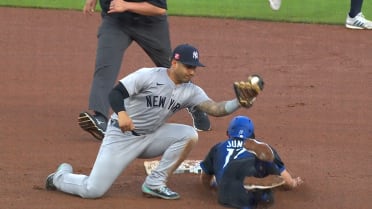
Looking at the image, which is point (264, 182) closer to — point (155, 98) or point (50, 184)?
point (155, 98)

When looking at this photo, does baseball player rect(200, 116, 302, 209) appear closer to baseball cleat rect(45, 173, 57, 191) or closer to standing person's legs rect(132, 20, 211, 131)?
baseball cleat rect(45, 173, 57, 191)

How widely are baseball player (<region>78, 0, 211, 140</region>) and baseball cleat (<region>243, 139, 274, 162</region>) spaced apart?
181 cm

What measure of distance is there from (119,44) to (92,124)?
2.73ft

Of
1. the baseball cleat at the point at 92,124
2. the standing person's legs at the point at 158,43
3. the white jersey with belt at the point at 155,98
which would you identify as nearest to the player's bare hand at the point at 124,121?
the white jersey with belt at the point at 155,98

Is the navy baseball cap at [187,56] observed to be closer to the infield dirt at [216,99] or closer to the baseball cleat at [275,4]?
the infield dirt at [216,99]

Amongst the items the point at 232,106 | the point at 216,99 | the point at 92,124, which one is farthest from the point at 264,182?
the point at 216,99

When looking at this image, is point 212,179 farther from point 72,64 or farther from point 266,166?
point 72,64

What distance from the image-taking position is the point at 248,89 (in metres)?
6.61

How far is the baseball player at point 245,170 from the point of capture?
6852mm

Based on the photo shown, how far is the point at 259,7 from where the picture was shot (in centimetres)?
1609

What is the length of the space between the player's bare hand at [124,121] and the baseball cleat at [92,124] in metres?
1.70

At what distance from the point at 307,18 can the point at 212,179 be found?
820 centimetres

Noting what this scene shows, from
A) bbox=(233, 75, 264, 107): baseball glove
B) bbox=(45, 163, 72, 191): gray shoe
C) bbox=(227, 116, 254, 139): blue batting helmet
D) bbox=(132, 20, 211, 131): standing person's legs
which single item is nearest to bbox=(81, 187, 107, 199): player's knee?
bbox=(45, 163, 72, 191): gray shoe

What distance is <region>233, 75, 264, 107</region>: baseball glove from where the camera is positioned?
260 inches
